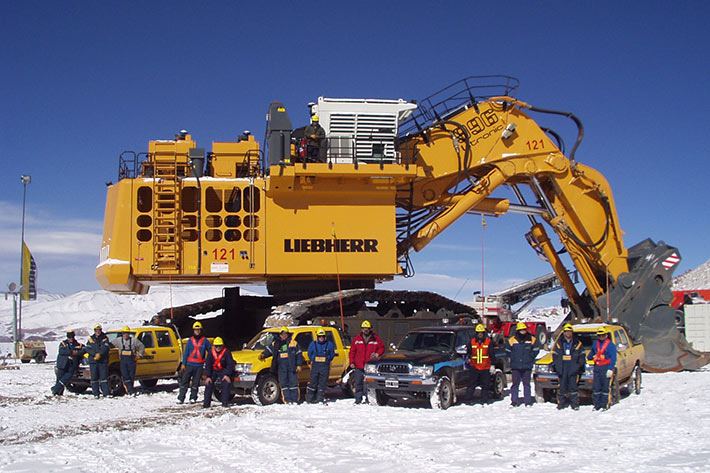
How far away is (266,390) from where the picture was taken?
14594 millimetres

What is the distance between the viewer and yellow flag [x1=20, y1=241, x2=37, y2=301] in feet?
119

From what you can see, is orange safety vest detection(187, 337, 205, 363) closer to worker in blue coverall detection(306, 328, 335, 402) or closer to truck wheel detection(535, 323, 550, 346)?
worker in blue coverall detection(306, 328, 335, 402)

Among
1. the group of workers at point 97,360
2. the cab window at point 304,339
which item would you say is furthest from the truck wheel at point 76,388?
the cab window at point 304,339

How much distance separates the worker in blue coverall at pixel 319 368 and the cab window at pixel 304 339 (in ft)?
2.07

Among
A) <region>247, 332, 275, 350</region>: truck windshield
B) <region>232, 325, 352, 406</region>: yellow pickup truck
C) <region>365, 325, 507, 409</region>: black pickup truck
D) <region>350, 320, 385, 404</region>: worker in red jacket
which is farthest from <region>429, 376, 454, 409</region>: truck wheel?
<region>247, 332, 275, 350</region>: truck windshield

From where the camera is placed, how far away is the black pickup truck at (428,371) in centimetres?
1386

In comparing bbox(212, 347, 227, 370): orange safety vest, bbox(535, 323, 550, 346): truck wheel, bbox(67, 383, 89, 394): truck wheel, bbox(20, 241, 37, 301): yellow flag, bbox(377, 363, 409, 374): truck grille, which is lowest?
bbox(67, 383, 89, 394): truck wheel

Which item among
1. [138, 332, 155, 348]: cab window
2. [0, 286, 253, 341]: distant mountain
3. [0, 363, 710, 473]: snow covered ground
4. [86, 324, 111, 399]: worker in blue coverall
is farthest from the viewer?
[0, 286, 253, 341]: distant mountain

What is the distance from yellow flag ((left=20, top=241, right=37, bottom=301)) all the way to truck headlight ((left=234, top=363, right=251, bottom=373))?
25597 mm

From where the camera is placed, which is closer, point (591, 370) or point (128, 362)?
point (591, 370)

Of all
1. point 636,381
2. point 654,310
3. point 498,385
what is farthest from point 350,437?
point 654,310

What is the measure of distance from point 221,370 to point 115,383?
3733mm

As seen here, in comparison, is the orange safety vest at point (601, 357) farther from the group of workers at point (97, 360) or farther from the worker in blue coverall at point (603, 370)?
the group of workers at point (97, 360)

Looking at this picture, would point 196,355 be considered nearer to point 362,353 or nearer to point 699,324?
point 362,353
